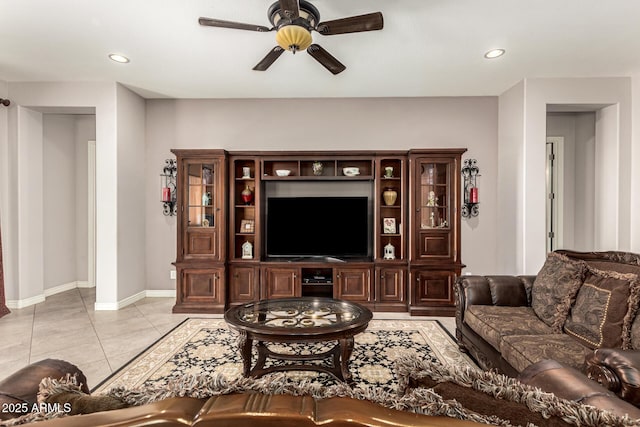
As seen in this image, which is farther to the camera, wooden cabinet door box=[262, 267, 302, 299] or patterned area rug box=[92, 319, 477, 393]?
wooden cabinet door box=[262, 267, 302, 299]

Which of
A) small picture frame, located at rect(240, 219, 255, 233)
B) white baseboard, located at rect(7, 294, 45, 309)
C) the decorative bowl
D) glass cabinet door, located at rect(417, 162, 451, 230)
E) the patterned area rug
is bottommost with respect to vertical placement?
the patterned area rug

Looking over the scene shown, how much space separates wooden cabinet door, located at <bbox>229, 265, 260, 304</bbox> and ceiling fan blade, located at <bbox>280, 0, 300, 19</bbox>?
2.95 meters

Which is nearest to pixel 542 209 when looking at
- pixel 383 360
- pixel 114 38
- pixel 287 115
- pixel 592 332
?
pixel 592 332

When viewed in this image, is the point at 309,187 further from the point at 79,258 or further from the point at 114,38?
the point at 79,258

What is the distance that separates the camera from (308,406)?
598mm

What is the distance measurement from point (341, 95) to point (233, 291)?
3001mm

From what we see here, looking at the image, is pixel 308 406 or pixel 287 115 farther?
pixel 287 115

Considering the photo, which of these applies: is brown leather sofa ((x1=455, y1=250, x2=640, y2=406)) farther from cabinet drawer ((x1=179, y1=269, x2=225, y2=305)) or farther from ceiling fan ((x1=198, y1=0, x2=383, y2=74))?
cabinet drawer ((x1=179, y1=269, x2=225, y2=305))

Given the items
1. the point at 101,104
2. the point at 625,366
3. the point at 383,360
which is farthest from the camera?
the point at 101,104

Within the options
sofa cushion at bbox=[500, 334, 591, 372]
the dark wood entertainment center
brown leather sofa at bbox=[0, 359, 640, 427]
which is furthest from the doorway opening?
brown leather sofa at bbox=[0, 359, 640, 427]

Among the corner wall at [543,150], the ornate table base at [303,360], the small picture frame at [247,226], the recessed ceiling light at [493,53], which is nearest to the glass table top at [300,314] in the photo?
the ornate table base at [303,360]

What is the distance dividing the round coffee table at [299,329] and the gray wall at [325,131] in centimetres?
258

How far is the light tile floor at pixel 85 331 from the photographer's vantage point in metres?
2.69

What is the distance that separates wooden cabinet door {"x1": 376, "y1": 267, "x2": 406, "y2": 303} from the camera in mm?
4098
